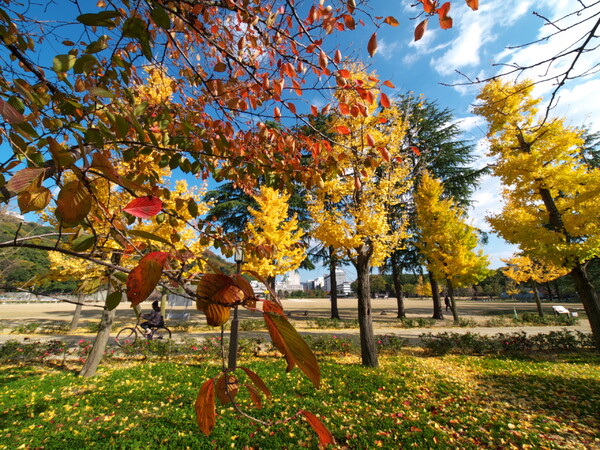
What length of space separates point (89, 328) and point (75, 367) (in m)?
7.19

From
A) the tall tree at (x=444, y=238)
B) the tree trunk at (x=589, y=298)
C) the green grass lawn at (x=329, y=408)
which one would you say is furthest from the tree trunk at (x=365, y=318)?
the tall tree at (x=444, y=238)

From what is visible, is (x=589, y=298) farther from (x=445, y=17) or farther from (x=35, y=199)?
(x=35, y=199)

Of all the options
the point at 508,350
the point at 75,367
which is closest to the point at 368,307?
the point at 508,350

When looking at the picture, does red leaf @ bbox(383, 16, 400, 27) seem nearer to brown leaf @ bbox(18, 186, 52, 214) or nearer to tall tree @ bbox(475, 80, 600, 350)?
brown leaf @ bbox(18, 186, 52, 214)

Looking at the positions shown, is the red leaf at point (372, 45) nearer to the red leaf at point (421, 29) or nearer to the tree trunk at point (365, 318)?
the red leaf at point (421, 29)

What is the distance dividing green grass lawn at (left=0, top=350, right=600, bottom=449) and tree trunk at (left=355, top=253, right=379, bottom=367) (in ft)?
1.23

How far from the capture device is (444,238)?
12.8 metres

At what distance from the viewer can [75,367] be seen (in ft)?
20.0

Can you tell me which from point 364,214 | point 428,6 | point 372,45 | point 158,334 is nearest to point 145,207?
point 372,45

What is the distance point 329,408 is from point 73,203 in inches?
157

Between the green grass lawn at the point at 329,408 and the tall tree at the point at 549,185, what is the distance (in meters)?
2.51

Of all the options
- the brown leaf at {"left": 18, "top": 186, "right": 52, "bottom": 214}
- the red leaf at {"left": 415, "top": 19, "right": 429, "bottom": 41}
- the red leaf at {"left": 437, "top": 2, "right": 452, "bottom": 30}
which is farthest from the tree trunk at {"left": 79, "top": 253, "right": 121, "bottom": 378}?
the red leaf at {"left": 437, "top": 2, "right": 452, "bottom": 30}

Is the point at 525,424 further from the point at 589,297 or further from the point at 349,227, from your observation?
the point at 589,297

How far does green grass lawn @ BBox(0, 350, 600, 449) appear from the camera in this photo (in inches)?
113
